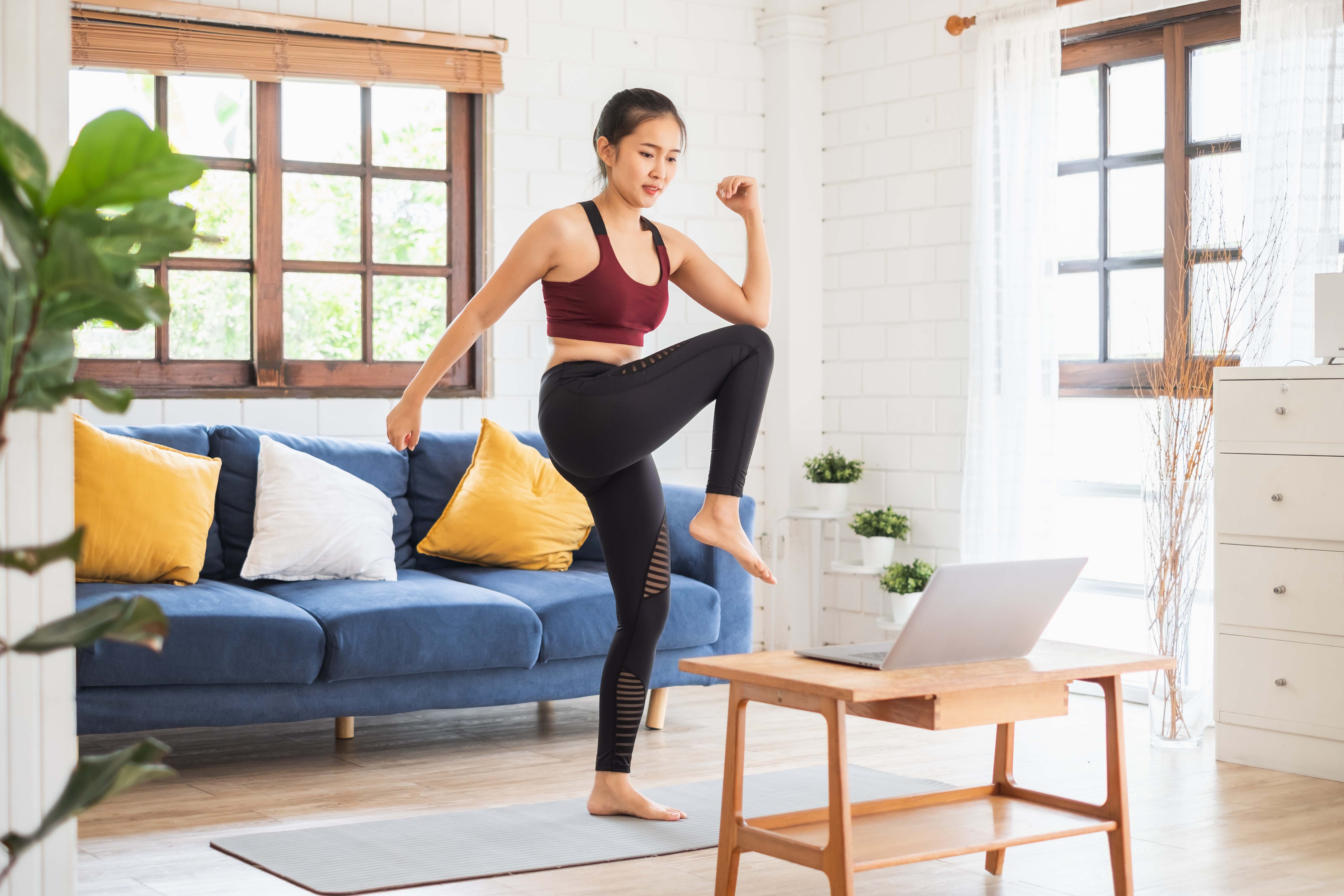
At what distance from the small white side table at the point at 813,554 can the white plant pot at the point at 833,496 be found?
0.8 inches

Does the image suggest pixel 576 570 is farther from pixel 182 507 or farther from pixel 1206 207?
pixel 1206 207

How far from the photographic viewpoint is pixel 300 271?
16.7 feet

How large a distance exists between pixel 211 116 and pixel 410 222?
2.62 ft

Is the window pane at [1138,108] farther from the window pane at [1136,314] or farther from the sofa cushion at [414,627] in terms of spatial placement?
the sofa cushion at [414,627]

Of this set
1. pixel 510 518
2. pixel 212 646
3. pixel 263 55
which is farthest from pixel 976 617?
pixel 263 55

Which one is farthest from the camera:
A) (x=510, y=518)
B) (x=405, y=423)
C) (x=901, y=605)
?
(x=901, y=605)

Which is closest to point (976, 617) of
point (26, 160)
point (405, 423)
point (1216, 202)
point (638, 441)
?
point (638, 441)

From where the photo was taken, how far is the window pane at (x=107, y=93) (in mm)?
4715

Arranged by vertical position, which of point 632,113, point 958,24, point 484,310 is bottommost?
point 484,310

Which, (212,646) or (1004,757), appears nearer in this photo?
(1004,757)

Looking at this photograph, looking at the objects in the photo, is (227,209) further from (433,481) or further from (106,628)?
(106,628)

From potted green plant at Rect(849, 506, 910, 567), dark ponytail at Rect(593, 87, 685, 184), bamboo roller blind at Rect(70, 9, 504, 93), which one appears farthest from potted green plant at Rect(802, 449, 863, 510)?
dark ponytail at Rect(593, 87, 685, 184)

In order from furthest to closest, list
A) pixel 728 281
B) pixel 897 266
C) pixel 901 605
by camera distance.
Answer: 1. pixel 897 266
2. pixel 901 605
3. pixel 728 281

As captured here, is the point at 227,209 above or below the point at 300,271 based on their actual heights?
above
